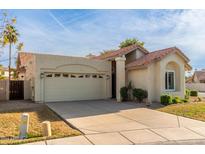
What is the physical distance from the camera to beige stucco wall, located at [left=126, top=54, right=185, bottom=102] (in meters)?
15.8

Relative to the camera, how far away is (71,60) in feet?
56.7

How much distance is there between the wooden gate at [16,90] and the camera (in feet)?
59.1

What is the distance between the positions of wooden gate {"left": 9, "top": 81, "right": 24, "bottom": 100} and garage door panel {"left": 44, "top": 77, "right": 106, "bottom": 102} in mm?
3678

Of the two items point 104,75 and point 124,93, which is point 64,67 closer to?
point 104,75

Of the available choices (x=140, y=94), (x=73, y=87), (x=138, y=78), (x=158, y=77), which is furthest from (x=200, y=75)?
(x=73, y=87)

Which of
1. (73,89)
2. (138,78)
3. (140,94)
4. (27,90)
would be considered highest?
(138,78)

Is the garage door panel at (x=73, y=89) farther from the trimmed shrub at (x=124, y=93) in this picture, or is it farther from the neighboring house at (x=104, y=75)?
the trimmed shrub at (x=124, y=93)

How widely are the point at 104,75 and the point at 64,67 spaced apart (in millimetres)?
4118

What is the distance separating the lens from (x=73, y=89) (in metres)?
17.5

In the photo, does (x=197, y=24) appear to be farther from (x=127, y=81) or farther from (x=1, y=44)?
(x=1, y=44)

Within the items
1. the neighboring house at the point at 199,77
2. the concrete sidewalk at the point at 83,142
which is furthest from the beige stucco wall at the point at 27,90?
the neighboring house at the point at 199,77

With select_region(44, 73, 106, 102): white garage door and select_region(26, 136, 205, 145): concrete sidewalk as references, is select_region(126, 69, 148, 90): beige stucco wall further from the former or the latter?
select_region(26, 136, 205, 145): concrete sidewalk
